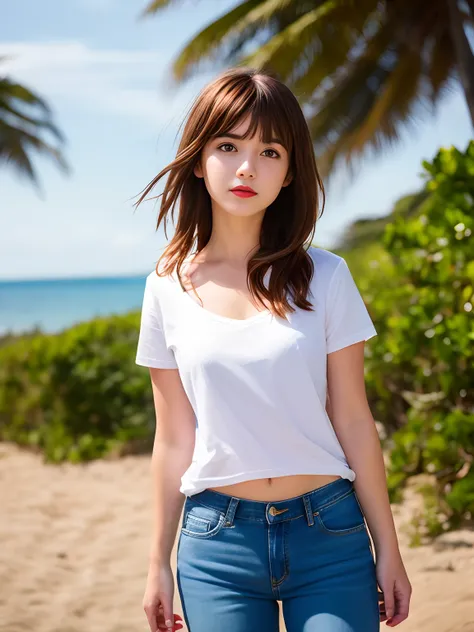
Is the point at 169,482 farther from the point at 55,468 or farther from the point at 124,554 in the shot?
the point at 55,468

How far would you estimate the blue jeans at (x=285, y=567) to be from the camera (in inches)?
66.1

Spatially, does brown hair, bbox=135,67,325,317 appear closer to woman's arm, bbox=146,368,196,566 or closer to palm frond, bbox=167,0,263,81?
woman's arm, bbox=146,368,196,566

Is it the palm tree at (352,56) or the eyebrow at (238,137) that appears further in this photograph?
the palm tree at (352,56)

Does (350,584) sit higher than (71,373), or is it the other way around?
(71,373)

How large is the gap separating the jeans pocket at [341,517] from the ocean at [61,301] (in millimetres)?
55282

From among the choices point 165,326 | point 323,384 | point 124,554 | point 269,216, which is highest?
point 269,216

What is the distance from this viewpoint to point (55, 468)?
7.33m

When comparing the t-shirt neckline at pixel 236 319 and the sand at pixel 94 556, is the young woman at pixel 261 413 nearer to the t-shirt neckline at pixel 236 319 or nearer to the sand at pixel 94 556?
the t-shirt neckline at pixel 236 319

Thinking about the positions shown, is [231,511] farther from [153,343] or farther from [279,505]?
[153,343]

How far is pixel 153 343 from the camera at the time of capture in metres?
1.94

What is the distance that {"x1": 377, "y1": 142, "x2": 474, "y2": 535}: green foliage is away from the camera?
417 cm

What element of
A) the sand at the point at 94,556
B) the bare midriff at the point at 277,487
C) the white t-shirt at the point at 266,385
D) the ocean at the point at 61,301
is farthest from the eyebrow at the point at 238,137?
the ocean at the point at 61,301

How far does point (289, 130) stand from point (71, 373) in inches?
241

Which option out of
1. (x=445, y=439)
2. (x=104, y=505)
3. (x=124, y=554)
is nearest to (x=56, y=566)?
(x=124, y=554)
